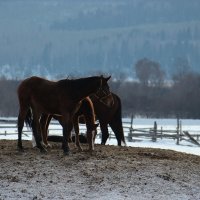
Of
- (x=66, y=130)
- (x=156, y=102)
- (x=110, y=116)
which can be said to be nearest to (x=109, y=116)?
(x=110, y=116)

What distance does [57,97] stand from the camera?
12.2 m

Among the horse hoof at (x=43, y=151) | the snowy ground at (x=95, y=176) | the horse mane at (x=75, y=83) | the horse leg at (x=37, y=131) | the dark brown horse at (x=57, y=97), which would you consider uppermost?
the horse mane at (x=75, y=83)

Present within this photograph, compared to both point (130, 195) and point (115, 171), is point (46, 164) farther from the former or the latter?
point (130, 195)

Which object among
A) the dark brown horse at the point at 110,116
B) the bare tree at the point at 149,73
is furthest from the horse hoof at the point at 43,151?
the bare tree at the point at 149,73

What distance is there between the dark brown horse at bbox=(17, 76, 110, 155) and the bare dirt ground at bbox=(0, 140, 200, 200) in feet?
2.31

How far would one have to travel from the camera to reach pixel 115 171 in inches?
422

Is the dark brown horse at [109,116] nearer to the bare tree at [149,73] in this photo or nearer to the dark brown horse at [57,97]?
the dark brown horse at [57,97]

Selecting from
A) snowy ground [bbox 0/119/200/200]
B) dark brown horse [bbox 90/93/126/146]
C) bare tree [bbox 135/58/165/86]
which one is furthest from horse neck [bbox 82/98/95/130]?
bare tree [bbox 135/58/165/86]

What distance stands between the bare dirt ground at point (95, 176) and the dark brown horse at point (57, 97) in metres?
0.70

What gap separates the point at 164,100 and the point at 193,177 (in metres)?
90.5

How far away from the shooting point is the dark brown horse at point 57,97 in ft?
39.5

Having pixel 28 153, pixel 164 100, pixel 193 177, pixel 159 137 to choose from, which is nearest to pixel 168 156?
pixel 193 177

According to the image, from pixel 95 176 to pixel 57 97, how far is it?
2.35 meters

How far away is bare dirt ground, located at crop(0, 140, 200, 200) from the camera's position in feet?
32.0
